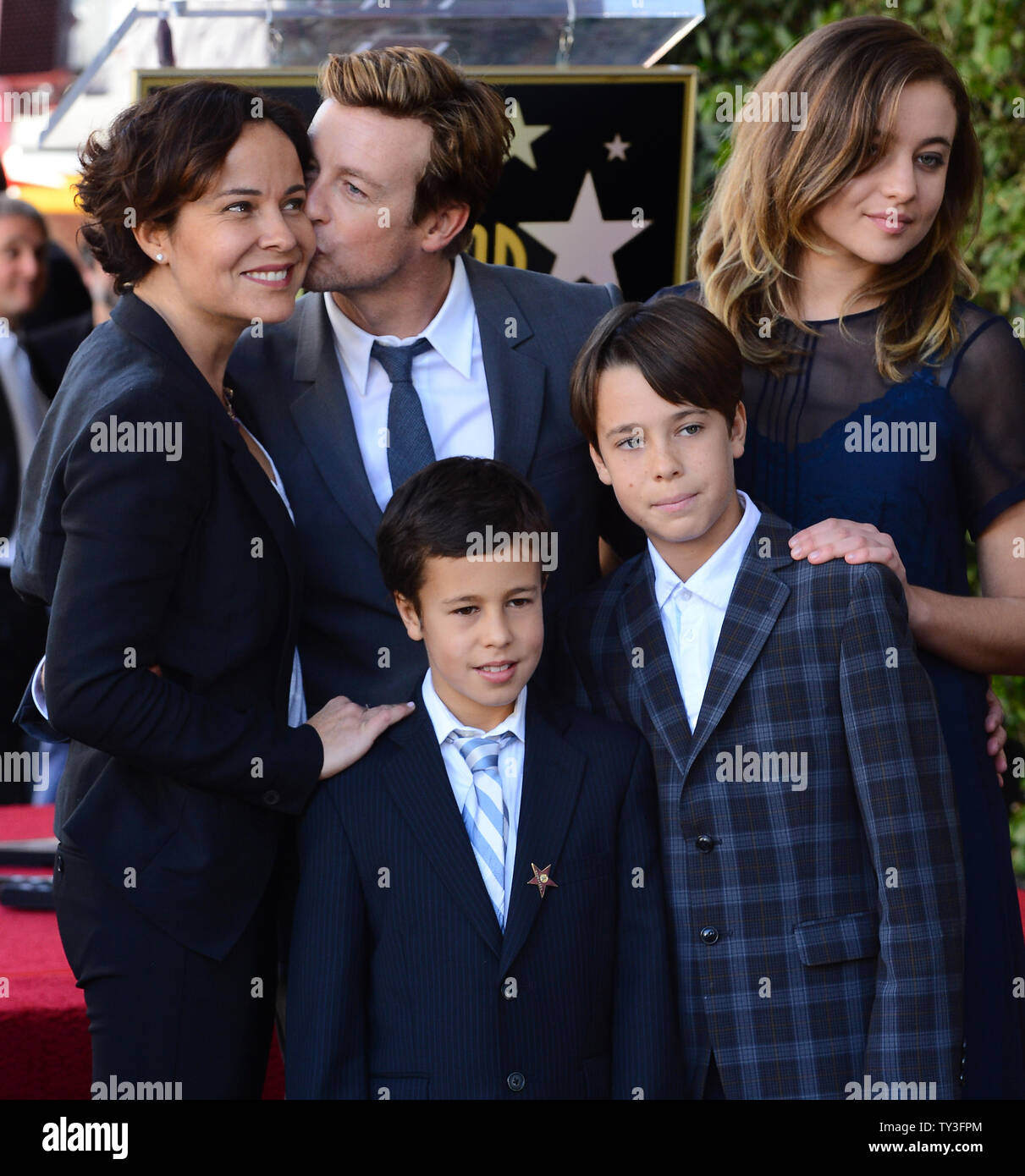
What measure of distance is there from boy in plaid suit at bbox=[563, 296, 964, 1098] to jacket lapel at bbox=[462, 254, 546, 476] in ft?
0.86

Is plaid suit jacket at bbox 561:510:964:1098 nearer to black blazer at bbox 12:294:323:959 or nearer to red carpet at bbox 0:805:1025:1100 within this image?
black blazer at bbox 12:294:323:959

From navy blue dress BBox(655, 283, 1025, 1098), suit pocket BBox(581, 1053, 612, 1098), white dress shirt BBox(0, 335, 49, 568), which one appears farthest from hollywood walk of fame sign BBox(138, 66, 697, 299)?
white dress shirt BBox(0, 335, 49, 568)

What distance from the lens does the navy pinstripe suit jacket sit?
1940 mm

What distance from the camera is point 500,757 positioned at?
6.77 feet

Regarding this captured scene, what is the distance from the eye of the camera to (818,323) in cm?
230

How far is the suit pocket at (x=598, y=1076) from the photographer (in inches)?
77.9

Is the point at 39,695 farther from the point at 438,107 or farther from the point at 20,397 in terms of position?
the point at 20,397

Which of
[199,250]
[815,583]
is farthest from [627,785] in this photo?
[199,250]

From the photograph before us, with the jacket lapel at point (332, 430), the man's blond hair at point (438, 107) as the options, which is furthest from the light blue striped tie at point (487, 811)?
the man's blond hair at point (438, 107)

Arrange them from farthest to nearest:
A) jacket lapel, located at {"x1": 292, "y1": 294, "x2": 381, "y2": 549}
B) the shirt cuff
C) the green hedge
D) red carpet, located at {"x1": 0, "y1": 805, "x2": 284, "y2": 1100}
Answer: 1. the green hedge
2. red carpet, located at {"x1": 0, "y1": 805, "x2": 284, "y2": 1100}
3. jacket lapel, located at {"x1": 292, "y1": 294, "x2": 381, "y2": 549}
4. the shirt cuff

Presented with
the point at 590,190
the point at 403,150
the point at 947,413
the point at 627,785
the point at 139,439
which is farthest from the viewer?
the point at 590,190

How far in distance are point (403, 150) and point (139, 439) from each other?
0.77m

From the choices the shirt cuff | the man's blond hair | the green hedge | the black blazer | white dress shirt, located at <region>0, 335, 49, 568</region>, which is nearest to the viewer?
the black blazer
